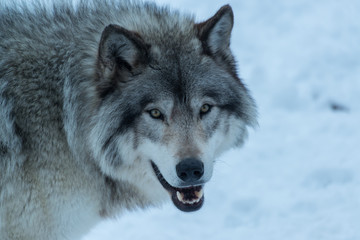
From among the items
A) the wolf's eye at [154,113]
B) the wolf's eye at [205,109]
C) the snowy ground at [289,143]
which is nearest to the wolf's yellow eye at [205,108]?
the wolf's eye at [205,109]

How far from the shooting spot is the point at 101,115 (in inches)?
135

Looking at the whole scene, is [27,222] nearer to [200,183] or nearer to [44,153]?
[44,153]

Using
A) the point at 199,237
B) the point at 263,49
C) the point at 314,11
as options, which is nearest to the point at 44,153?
the point at 199,237

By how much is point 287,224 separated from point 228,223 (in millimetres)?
483

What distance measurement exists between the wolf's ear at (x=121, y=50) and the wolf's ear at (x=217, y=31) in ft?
1.32

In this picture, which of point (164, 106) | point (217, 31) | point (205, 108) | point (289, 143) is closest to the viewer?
point (164, 106)

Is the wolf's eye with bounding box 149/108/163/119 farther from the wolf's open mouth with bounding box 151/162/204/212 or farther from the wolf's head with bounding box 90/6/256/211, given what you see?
the wolf's open mouth with bounding box 151/162/204/212

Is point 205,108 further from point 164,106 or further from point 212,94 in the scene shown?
point 164,106

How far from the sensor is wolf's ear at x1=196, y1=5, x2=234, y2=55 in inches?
139

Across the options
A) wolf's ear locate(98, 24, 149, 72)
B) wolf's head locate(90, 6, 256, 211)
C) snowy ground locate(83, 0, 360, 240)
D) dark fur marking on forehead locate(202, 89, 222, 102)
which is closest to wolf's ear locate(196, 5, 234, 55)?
wolf's head locate(90, 6, 256, 211)

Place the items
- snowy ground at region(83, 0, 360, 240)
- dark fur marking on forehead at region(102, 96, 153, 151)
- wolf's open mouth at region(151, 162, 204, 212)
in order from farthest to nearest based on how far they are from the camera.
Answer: snowy ground at region(83, 0, 360, 240)
wolf's open mouth at region(151, 162, 204, 212)
dark fur marking on forehead at region(102, 96, 153, 151)

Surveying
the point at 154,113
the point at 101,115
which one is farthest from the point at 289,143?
the point at 101,115

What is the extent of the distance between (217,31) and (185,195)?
3.32 feet

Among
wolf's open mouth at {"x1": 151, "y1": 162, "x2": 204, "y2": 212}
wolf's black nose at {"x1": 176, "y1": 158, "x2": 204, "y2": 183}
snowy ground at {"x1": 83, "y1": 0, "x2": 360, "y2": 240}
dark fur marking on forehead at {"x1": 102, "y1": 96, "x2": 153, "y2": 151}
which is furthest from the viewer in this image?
snowy ground at {"x1": 83, "y1": 0, "x2": 360, "y2": 240}
